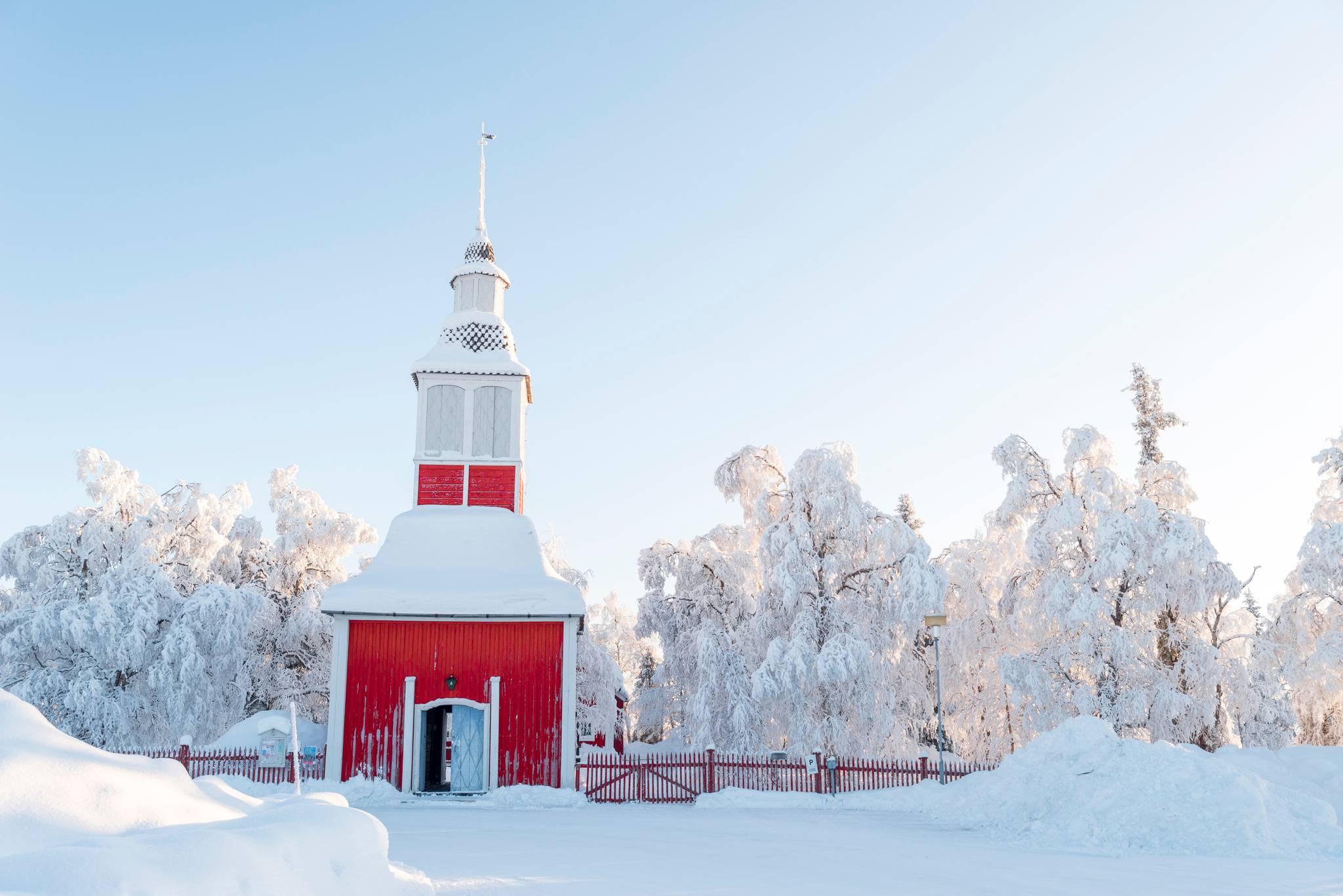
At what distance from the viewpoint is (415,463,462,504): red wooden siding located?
22953mm

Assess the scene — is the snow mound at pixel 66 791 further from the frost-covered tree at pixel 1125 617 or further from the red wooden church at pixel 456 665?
the frost-covered tree at pixel 1125 617

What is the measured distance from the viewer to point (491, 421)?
76.5ft

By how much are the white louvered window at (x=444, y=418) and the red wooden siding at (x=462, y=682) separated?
5.29 m

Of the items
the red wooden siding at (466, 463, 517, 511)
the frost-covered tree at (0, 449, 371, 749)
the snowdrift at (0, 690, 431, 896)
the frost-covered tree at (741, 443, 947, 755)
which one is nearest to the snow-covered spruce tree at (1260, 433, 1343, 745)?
the frost-covered tree at (741, 443, 947, 755)

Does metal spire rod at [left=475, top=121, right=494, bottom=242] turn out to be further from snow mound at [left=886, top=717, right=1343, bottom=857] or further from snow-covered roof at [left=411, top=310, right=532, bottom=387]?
snow mound at [left=886, top=717, right=1343, bottom=857]

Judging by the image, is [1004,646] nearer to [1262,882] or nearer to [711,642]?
[711,642]

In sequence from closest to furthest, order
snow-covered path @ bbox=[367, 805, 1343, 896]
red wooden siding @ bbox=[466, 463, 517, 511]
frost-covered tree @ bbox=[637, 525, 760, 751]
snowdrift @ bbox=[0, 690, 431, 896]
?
1. snowdrift @ bbox=[0, 690, 431, 896]
2. snow-covered path @ bbox=[367, 805, 1343, 896]
3. red wooden siding @ bbox=[466, 463, 517, 511]
4. frost-covered tree @ bbox=[637, 525, 760, 751]

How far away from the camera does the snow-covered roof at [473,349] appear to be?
76.3 feet

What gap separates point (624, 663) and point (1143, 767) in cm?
5497

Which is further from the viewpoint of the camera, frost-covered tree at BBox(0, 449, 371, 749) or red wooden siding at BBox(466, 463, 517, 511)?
frost-covered tree at BBox(0, 449, 371, 749)

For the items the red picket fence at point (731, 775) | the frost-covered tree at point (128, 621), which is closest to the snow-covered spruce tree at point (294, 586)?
the frost-covered tree at point (128, 621)

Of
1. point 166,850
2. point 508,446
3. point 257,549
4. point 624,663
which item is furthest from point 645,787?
point 624,663

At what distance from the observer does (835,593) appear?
2370 centimetres

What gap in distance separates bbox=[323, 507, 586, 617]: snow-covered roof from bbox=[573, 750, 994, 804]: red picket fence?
3493 mm
